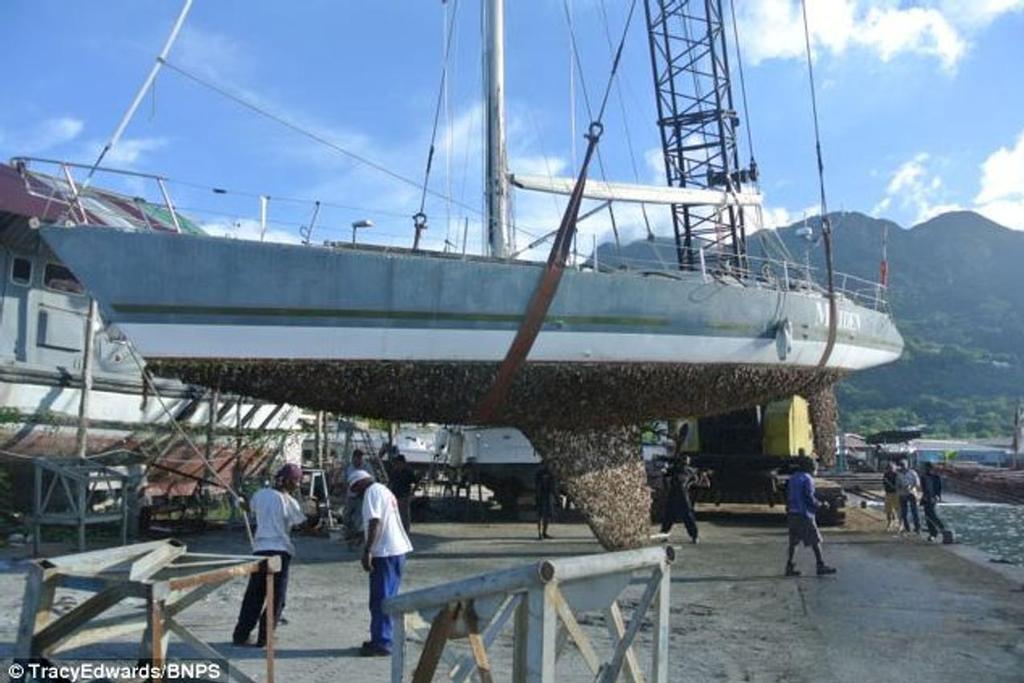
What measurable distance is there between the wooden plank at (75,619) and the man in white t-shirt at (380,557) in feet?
6.89

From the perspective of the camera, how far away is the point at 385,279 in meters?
9.08

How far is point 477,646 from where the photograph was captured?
11.5ft

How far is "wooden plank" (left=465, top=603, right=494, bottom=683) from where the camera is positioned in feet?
11.3

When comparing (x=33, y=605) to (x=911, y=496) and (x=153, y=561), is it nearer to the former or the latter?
(x=153, y=561)

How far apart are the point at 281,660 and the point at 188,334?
12.9ft

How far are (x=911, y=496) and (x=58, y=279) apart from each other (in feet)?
45.3

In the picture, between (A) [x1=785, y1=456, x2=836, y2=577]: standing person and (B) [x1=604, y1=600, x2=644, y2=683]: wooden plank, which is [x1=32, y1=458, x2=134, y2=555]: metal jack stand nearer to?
(B) [x1=604, y1=600, x2=644, y2=683]: wooden plank

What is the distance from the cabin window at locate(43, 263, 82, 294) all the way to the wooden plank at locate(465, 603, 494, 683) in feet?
37.0

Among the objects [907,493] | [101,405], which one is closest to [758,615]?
[907,493]

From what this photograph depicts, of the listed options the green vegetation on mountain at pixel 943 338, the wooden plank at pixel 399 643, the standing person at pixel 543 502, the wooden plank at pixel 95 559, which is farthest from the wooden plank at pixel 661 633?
the green vegetation on mountain at pixel 943 338

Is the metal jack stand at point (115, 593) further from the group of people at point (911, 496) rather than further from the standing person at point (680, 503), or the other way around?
the group of people at point (911, 496)

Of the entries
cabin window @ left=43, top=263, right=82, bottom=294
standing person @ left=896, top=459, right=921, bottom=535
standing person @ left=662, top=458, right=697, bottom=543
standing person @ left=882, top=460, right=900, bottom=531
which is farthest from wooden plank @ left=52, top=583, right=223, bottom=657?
standing person @ left=882, top=460, right=900, bottom=531

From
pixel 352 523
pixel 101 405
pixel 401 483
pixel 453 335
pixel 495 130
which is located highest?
pixel 495 130

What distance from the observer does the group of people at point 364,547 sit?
19.7ft
